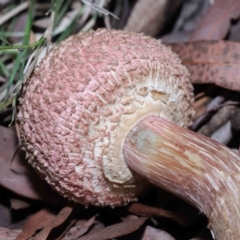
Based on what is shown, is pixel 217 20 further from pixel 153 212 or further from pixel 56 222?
pixel 56 222

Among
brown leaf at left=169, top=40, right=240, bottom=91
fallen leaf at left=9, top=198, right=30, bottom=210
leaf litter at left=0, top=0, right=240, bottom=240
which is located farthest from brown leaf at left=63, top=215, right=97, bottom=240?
brown leaf at left=169, top=40, right=240, bottom=91

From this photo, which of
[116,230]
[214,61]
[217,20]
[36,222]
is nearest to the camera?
[116,230]

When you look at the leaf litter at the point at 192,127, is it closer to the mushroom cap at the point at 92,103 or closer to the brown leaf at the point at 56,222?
the brown leaf at the point at 56,222

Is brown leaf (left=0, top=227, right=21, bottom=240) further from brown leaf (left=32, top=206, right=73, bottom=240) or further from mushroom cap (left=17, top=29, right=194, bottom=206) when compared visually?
mushroom cap (left=17, top=29, right=194, bottom=206)

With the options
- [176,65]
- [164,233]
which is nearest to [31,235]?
[164,233]

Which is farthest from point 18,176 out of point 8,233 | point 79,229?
point 79,229

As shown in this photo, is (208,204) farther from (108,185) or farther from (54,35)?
(54,35)
